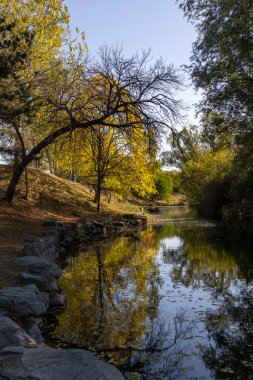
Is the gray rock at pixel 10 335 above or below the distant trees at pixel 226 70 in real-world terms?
below

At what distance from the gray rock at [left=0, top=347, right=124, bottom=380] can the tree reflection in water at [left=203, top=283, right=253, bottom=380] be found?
2193mm

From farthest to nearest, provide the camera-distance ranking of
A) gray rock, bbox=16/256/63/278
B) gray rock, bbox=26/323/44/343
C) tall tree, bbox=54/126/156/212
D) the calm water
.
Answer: tall tree, bbox=54/126/156/212, gray rock, bbox=16/256/63/278, gray rock, bbox=26/323/44/343, the calm water

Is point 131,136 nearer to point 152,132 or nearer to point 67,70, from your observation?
point 152,132

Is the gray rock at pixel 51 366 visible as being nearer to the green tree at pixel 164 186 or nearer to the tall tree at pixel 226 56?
the tall tree at pixel 226 56

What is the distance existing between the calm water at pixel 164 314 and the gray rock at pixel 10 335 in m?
1.35

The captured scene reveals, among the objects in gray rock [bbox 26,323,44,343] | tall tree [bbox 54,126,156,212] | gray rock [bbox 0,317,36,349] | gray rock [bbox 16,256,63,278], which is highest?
tall tree [bbox 54,126,156,212]

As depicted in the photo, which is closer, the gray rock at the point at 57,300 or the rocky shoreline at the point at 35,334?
the rocky shoreline at the point at 35,334

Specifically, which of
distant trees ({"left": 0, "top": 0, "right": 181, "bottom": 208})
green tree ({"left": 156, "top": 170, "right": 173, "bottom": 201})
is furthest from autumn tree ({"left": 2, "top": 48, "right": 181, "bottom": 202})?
green tree ({"left": 156, "top": 170, "right": 173, "bottom": 201})

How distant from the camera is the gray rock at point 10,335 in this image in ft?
16.3

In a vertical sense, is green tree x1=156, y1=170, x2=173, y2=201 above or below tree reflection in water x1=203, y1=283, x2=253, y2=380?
above

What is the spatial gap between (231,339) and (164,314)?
5.65 feet

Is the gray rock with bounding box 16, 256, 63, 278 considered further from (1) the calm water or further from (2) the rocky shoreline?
(1) the calm water

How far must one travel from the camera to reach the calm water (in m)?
5.82

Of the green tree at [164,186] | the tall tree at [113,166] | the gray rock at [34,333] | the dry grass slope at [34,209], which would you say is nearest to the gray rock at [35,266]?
the dry grass slope at [34,209]
